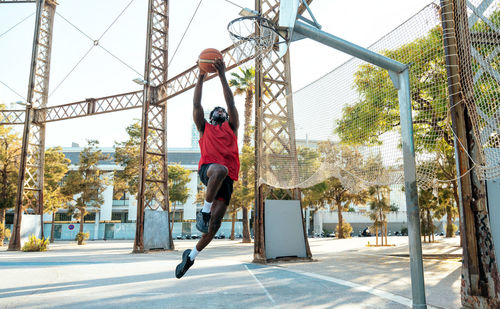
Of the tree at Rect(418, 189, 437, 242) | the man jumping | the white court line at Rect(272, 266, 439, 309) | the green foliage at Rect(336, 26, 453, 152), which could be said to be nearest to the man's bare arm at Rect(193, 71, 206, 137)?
the man jumping

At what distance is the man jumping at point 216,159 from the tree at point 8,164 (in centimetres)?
2956

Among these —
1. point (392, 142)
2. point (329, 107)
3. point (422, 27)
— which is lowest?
point (392, 142)

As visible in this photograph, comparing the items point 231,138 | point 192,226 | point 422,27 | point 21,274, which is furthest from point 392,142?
point 192,226

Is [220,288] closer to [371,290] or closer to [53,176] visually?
[371,290]

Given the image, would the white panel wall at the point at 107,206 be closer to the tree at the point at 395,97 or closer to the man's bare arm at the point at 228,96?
the tree at the point at 395,97

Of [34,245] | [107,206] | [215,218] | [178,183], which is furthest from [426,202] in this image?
[107,206]

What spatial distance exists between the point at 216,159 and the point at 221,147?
142 millimetres

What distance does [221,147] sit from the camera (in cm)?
397

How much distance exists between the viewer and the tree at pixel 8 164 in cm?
2792

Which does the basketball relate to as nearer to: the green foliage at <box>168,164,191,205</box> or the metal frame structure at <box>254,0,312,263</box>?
the metal frame structure at <box>254,0,312,263</box>

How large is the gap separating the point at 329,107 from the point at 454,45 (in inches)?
134

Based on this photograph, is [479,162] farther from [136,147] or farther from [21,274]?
[136,147]

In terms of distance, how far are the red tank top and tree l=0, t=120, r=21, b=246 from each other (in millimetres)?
29697

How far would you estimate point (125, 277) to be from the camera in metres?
9.70
